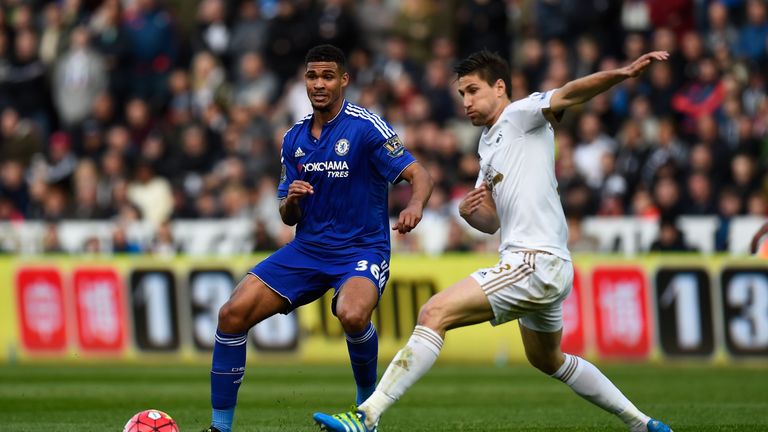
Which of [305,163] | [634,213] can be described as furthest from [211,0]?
[305,163]

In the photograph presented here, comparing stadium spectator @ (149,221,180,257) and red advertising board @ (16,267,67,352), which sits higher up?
stadium spectator @ (149,221,180,257)

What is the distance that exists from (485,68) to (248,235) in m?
12.1

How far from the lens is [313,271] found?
372 inches

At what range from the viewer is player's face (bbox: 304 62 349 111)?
952cm

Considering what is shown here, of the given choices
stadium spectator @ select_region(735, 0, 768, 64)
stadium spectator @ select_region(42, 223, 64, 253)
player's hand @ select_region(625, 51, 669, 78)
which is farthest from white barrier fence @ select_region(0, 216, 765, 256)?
player's hand @ select_region(625, 51, 669, 78)

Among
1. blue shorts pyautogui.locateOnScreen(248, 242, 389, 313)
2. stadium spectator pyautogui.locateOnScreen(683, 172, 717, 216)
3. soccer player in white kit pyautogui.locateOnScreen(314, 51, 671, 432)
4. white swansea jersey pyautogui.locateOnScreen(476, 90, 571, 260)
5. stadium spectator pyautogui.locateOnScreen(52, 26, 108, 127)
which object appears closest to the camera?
soccer player in white kit pyautogui.locateOnScreen(314, 51, 671, 432)

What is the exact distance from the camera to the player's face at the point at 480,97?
892 cm

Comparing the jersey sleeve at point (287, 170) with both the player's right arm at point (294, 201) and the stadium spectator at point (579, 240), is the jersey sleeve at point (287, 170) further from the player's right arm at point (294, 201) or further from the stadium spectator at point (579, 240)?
the stadium spectator at point (579, 240)

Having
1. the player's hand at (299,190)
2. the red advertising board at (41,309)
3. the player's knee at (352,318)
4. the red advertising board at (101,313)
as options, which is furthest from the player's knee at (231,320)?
the red advertising board at (41,309)

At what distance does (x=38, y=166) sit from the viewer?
23734mm

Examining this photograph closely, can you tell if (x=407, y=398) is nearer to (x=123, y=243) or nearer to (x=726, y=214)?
(x=726, y=214)

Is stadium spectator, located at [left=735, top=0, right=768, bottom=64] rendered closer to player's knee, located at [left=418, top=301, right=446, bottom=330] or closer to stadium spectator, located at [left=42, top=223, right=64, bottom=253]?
stadium spectator, located at [left=42, top=223, right=64, bottom=253]

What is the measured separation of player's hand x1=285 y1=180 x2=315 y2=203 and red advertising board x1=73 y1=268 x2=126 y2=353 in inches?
412

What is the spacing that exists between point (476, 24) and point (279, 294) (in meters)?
13.4
